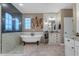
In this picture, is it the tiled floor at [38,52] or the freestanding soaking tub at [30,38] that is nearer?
the tiled floor at [38,52]

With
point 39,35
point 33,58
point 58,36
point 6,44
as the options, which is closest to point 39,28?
point 39,35

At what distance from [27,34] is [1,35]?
3819mm

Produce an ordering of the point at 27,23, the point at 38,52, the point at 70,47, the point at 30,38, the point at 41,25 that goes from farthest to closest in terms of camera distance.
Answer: the point at 41,25
the point at 27,23
the point at 30,38
the point at 38,52
the point at 70,47

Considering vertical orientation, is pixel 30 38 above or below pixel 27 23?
below

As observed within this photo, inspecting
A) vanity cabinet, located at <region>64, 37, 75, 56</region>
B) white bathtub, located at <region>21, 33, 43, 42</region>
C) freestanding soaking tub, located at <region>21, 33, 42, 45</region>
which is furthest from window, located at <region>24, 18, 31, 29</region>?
vanity cabinet, located at <region>64, 37, 75, 56</region>

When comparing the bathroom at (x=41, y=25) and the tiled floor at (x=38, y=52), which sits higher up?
the bathroom at (x=41, y=25)

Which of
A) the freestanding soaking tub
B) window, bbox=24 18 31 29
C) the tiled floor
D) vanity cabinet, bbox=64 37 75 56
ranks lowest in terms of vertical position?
the tiled floor

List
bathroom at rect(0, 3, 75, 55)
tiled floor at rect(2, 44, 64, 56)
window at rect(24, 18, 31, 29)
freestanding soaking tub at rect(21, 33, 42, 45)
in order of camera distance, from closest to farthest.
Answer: tiled floor at rect(2, 44, 64, 56) → bathroom at rect(0, 3, 75, 55) → freestanding soaking tub at rect(21, 33, 42, 45) → window at rect(24, 18, 31, 29)

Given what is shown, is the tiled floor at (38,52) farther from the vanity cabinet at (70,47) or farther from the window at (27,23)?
the window at (27,23)

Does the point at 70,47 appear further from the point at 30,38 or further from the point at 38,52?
the point at 30,38

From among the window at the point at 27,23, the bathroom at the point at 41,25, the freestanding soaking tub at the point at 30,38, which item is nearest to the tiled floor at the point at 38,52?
the bathroom at the point at 41,25

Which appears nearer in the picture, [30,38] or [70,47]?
[70,47]

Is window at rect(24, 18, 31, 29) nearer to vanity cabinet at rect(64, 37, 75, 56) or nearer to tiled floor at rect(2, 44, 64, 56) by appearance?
tiled floor at rect(2, 44, 64, 56)

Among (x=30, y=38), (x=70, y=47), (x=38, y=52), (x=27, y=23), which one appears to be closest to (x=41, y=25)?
(x=27, y=23)
